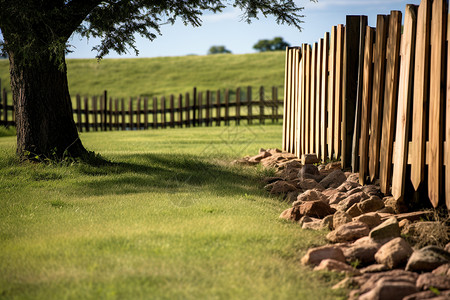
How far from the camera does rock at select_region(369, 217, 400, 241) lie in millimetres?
3979

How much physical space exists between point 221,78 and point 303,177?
111ft

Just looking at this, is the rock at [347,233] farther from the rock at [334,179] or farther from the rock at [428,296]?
the rock at [334,179]

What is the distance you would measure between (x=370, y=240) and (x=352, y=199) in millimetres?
1363

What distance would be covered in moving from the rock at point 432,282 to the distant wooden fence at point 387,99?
47.2 inches

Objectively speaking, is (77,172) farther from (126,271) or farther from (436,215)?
(436,215)

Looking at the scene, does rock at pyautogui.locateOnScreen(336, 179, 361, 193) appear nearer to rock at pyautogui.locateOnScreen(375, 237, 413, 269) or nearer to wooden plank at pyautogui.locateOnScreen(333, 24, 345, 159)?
wooden plank at pyautogui.locateOnScreen(333, 24, 345, 159)

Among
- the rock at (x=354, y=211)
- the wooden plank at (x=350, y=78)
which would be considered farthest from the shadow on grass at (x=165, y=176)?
the rock at (x=354, y=211)

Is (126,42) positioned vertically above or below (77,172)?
above

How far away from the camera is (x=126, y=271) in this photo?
334 centimetres

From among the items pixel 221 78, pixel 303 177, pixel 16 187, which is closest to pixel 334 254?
pixel 303 177

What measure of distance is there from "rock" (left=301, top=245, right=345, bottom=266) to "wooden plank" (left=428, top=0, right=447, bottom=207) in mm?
1303

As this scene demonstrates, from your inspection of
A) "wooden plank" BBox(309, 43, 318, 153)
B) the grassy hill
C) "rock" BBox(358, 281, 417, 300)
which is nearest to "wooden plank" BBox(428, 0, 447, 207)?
"rock" BBox(358, 281, 417, 300)

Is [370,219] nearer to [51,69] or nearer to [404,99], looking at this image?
[404,99]

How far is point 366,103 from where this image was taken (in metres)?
5.81
